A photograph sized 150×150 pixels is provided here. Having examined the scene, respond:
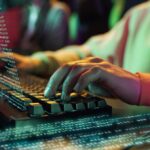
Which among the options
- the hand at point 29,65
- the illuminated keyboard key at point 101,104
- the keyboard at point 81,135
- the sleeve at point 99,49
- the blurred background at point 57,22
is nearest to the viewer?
the keyboard at point 81,135

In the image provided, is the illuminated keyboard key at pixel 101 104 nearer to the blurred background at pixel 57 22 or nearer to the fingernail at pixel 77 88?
the fingernail at pixel 77 88

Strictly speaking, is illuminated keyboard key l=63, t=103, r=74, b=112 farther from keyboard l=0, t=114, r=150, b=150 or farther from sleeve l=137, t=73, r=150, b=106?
sleeve l=137, t=73, r=150, b=106

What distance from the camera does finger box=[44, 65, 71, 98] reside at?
60cm

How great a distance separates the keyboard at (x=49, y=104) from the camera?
532 mm

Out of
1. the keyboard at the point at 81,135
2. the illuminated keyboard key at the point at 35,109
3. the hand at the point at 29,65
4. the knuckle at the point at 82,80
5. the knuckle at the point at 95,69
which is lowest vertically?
the hand at the point at 29,65

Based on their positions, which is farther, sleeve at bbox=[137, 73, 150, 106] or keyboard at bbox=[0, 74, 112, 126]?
sleeve at bbox=[137, 73, 150, 106]

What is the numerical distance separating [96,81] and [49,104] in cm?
12

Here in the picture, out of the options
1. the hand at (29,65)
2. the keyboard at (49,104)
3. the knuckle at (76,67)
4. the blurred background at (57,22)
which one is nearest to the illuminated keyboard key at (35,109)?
the keyboard at (49,104)

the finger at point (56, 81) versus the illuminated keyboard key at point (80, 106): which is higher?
the finger at point (56, 81)

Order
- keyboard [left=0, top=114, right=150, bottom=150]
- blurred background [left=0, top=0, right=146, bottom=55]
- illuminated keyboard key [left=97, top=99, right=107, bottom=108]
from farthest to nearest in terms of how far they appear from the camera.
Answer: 1. blurred background [left=0, top=0, right=146, bottom=55]
2. illuminated keyboard key [left=97, top=99, right=107, bottom=108]
3. keyboard [left=0, top=114, right=150, bottom=150]

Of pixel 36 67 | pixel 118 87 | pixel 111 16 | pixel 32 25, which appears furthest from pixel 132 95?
pixel 32 25

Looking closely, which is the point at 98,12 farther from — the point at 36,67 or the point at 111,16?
the point at 36,67

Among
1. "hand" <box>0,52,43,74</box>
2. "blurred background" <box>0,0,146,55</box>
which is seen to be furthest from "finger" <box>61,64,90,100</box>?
"blurred background" <box>0,0,146,55</box>

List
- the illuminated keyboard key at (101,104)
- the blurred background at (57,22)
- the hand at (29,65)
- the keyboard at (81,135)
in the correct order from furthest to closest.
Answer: the blurred background at (57,22) → the hand at (29,65) → the illuminated keyboard key at (101,104) → the keyboard at (81,135)
